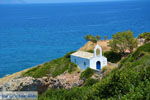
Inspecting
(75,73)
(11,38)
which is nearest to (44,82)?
(75,73)

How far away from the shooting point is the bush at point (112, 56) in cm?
5119

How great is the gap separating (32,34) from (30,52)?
33104mm

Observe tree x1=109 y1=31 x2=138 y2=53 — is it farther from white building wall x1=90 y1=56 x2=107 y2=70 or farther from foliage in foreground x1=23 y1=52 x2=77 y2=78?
foliage in foreground x1=23 y1=52 x2=77 y2=78

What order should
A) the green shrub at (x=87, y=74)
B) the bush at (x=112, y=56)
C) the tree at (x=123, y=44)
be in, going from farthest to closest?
the tree at (x=123, y=44)
the bush at (x=112, y=56)
the green shrub at (x=87, y=74)

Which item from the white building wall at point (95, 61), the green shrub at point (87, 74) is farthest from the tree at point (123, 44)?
the green shrub at point (87, 74)

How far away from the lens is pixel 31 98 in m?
24.4

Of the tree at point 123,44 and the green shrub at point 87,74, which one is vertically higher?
the tree at point 123,44

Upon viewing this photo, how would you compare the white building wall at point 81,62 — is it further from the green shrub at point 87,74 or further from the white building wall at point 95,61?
the green shrub at point 87,74

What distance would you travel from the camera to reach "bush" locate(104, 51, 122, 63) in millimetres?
51188

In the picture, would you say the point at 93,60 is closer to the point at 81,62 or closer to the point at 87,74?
the point at 81,62

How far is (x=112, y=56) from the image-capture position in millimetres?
52375

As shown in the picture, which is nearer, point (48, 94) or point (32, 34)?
point (48, 94)

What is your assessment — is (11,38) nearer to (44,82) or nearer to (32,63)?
(32,63)

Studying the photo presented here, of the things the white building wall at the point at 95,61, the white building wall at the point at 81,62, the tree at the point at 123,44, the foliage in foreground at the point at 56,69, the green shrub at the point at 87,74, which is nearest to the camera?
the green shrub at the point at 87,74
